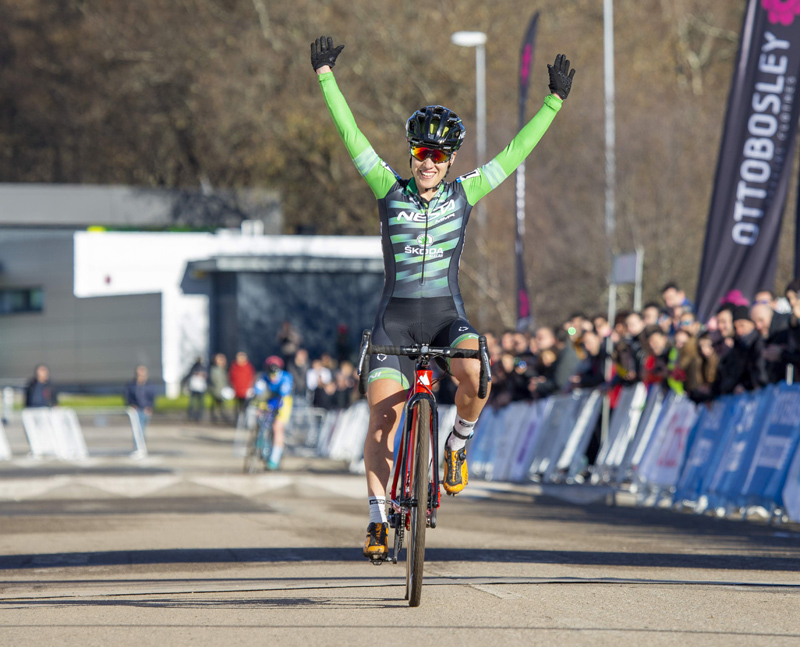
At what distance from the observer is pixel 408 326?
734 cm

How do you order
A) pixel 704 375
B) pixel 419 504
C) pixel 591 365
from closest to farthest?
pixel 419 504 → pixel 704 375 → pixel 591 365

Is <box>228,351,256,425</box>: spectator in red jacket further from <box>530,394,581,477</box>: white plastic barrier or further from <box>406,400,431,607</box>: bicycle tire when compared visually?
<box>406,400,431,607</box>: bicycle tire

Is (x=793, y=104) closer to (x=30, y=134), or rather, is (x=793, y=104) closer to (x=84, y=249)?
(x=84, y=249)

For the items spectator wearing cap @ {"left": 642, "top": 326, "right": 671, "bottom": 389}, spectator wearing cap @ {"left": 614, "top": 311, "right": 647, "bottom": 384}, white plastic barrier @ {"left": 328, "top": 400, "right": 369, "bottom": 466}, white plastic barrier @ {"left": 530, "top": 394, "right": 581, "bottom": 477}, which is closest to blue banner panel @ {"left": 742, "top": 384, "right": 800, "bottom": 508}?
spectator wearing cap @ {"left": 642, "top": 326, "right": 671, "bottom": 389}

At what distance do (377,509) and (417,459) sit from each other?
0.44m

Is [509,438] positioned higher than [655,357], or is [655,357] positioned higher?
[655,357]

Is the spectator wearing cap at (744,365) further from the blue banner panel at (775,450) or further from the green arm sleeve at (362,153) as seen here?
the green arm sleeve at (362,153)

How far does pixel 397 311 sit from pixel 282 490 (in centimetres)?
1052

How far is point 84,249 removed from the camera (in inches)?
1897

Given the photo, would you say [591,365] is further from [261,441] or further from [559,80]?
[559,80]

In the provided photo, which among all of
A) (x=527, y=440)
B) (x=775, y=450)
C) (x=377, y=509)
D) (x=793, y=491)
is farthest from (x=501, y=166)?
(x=527, y=440)

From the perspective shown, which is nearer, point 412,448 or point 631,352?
point 412,448

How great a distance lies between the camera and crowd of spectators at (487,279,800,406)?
43.0ft

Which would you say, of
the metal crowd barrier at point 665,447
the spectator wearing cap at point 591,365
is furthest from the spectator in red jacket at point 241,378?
the spectator wearing cap at point 591,365
